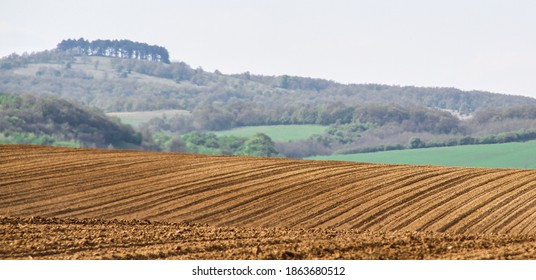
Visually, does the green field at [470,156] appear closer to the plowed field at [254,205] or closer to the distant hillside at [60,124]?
the distant hillside at [60,124]

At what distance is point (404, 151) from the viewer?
55.8 m

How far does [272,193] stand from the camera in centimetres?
1769

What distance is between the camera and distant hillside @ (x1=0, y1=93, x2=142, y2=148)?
66.6 metres

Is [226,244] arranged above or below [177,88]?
below

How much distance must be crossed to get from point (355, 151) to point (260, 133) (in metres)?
8.12

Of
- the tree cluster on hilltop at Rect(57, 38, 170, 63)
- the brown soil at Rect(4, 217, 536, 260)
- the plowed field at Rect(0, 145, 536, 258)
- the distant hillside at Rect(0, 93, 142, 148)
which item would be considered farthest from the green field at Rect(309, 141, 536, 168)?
the tree cluster on hilltop at Rect(57, 38, 170, 63)

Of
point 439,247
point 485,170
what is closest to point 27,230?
point 439,247

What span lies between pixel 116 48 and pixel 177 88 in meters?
16.1

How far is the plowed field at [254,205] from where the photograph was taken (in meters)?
10.3

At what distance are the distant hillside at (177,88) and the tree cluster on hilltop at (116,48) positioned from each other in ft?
A: 1.40

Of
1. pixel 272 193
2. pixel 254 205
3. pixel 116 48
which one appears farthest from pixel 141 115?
pixel 254 205

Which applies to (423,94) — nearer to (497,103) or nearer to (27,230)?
(497,103)

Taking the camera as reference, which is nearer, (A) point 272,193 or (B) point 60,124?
(A) point 272,193

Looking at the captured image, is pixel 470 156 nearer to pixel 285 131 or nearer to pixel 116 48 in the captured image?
pixel 285 131
